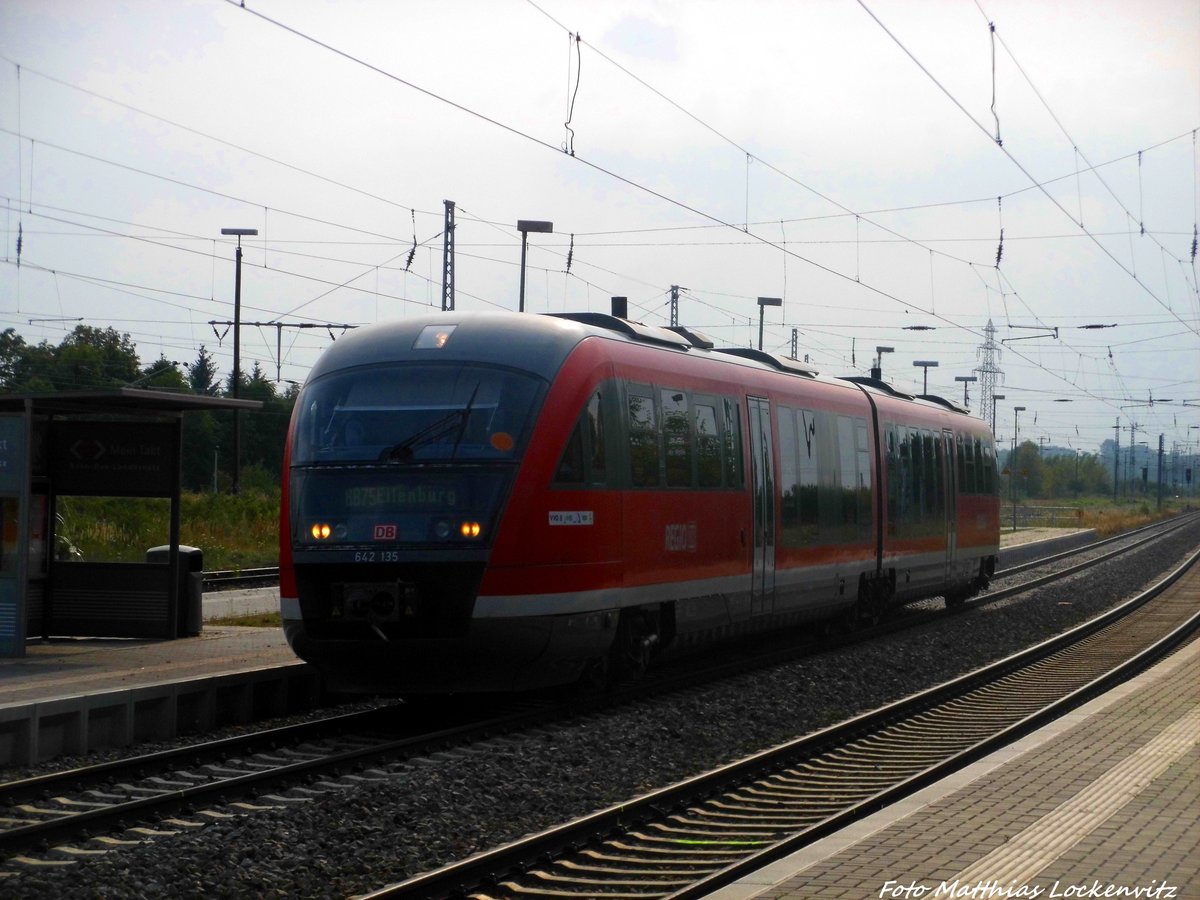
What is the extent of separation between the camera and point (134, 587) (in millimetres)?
17172

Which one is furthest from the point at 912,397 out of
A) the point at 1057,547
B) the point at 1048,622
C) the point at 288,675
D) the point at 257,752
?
the point at 1057,547

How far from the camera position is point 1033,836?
25.5 feet

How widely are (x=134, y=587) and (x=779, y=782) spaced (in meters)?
9.23

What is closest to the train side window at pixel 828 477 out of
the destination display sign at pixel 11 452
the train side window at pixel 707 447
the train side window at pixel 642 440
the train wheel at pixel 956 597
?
the train side window at pixel 707 447

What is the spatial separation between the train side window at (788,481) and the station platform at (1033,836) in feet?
19.9

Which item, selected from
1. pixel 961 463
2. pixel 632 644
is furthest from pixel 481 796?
pixel 961 463

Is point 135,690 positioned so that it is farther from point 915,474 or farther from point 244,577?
point 244,577

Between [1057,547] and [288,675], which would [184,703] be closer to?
[288,675]

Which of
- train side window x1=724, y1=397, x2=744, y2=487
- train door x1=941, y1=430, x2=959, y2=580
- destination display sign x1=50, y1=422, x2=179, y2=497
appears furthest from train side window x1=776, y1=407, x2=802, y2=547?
train door x1=941, y1=430, x2=959, y2=580

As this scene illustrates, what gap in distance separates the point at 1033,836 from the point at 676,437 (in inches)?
278

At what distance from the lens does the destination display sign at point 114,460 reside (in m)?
17.3

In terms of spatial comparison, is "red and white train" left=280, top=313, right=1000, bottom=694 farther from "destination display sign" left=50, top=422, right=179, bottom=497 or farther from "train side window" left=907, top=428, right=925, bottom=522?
"train side window" left=907, top=428, right=925, bottom=522

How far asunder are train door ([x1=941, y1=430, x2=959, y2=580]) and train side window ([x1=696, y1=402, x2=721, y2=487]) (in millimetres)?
10250

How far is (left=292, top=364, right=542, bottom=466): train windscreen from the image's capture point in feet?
39.4
